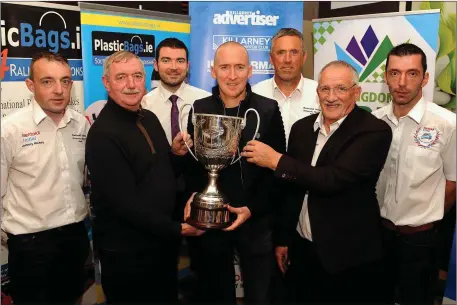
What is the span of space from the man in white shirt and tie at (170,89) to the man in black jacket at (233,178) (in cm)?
86

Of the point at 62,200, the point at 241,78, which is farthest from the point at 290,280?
the point at 62,200

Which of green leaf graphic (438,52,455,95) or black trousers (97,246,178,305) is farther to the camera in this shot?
green leaf graphic (438,52,455,95)

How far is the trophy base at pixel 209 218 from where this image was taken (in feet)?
7.58

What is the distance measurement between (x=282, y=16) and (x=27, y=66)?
7.30 ft

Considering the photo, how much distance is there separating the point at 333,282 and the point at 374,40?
2.41m

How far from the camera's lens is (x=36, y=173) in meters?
2.42

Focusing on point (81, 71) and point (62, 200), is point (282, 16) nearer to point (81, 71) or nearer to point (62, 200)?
point (81, 71)

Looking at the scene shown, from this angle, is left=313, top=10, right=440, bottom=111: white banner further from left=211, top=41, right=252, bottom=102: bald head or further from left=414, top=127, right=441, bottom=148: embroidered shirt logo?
left=211, top=41, right=252, bottom=102: bald head

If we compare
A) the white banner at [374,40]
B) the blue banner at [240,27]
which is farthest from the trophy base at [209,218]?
the white banner at [374,40]

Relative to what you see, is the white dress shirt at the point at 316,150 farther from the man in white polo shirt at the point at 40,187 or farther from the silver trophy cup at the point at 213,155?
the man in white polo shirt at the point at 40,187

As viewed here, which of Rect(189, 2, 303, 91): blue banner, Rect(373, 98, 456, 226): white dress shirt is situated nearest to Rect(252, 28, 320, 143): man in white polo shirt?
Rect(189, 2, 303, 91): blue banner

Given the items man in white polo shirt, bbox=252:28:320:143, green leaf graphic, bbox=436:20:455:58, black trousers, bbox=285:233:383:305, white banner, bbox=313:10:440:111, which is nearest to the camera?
black trousers, bbox=285:233:383:305

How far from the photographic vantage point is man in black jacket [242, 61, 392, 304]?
2.25m

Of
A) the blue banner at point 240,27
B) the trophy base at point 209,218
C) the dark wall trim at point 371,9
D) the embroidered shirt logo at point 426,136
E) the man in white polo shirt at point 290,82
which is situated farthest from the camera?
the dark wall trim at point 371,9
